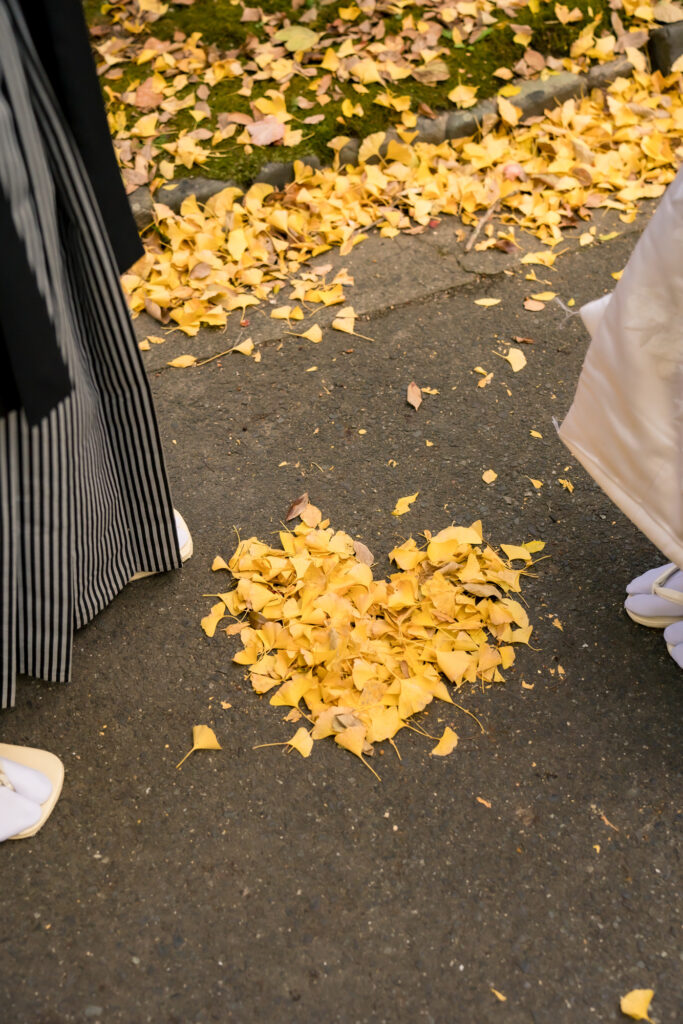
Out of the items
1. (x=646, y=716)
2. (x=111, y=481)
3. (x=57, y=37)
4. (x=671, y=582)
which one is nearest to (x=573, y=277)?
(x=671, y=582)

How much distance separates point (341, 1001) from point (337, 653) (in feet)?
2.49

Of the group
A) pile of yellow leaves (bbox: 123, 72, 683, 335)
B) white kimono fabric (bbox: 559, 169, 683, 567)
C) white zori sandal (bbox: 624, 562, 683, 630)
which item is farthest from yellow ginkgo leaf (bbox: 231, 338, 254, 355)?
white zori sandal (bbox: 624, 562, 683, 630)

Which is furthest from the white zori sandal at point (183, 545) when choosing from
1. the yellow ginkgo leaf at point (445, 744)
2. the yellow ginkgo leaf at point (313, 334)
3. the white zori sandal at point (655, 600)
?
the white zori sandal at point (655, 600)

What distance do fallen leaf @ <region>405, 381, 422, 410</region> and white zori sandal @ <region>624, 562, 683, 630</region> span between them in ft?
3.11

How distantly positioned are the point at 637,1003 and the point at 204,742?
105 centimetres

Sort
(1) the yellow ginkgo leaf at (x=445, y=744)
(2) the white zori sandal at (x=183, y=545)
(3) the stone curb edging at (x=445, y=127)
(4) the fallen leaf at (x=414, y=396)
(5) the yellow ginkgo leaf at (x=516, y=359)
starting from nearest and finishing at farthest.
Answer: (1) the yellow ginkgo leaf at (x=445, y=744), (2) the white zori sandal at (x=183, y=545), (4) the fallen leaf at (x=414, y=396), (5) the yellow ginkgo leaf at (x=516, y=359), (3) the stone curb edging at (x=445, y=127)

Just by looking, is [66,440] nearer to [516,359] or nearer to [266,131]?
[516,359]

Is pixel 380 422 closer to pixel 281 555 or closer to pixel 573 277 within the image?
pixel 281 555

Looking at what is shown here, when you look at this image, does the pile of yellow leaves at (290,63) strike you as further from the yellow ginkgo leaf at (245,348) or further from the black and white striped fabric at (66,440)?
the black and white striped fabric at (66,440)

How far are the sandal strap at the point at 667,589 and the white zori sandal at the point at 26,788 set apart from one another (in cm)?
152

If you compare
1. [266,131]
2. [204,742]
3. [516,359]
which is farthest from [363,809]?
[266,131]

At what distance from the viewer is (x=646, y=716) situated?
2.05 metres

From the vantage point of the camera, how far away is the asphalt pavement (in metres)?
1.66

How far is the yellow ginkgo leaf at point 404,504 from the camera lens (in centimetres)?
249
